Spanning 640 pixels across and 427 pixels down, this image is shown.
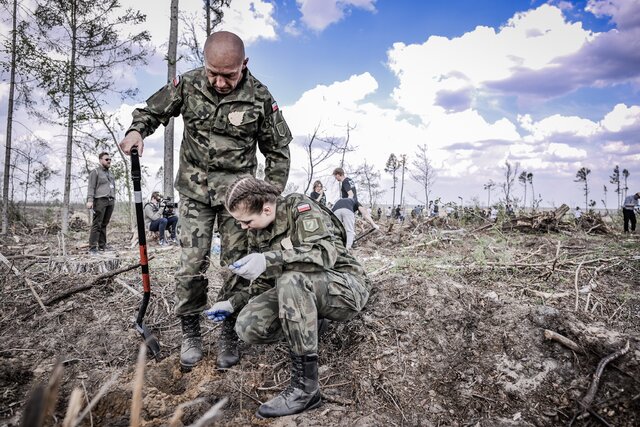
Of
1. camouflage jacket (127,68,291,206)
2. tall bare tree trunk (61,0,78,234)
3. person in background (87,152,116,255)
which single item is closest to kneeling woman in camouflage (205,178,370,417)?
camouflage jacket (127,68,291,206)

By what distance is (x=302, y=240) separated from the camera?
87.7 inches

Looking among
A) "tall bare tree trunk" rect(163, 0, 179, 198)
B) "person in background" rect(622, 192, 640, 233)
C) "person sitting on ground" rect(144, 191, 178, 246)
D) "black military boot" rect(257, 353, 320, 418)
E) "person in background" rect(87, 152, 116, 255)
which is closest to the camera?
"black military boot" rect(257, 353, 320, 418)

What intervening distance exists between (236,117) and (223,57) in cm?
40

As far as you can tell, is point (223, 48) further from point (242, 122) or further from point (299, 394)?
point (299, 394)

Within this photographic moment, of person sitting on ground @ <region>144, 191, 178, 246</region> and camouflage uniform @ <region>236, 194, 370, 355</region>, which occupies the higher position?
person sitting on ground @ <region>144, 191, 178, 246</region>

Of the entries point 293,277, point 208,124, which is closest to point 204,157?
point 208,124

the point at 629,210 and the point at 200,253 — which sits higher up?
the point at 629,210

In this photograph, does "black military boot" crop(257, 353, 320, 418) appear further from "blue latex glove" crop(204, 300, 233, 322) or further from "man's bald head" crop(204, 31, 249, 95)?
"man's bald head" crop(204, 31, 249, 95)

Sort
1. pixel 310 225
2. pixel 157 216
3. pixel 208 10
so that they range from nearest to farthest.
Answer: pixel 310 225 → pixel 157 216 → pixel 208 10

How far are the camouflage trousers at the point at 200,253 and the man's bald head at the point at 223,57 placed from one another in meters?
0.85

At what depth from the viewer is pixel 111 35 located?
10.6 metres

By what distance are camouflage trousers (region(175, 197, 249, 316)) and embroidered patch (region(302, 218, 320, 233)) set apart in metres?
0.60

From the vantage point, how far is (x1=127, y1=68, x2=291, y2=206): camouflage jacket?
254 centimetres

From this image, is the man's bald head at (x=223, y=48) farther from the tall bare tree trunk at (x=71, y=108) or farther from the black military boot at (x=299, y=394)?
the tall bare tree trunk at (x=71, y=108)
